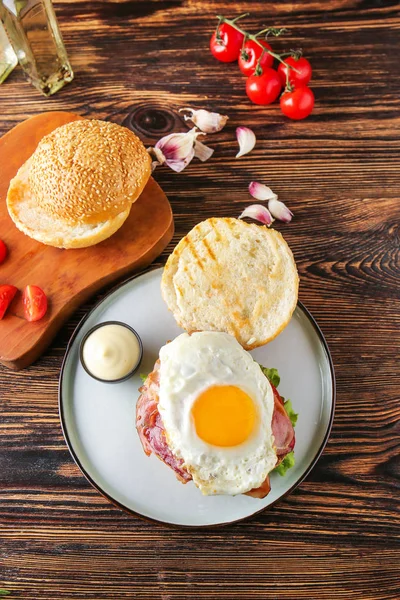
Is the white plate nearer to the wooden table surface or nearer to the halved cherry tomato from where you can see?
the wooden table surface

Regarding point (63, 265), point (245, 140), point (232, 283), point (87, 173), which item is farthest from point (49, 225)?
point (245, 140)

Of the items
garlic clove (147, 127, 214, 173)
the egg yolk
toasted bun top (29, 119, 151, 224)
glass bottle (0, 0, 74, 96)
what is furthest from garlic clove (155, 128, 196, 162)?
the egg yolk

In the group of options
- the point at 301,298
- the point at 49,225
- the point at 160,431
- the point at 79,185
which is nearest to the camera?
the point at 160,431

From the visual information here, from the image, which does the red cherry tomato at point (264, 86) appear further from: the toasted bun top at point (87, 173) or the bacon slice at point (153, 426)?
the bacon slice at point (153, 426)

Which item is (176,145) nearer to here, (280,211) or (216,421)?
(280,211)

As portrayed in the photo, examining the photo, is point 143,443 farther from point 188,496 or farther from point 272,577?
point 272,577

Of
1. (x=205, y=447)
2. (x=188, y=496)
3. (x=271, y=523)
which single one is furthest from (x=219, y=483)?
(x=271, y=523)

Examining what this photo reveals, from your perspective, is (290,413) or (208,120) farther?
(208,120)
